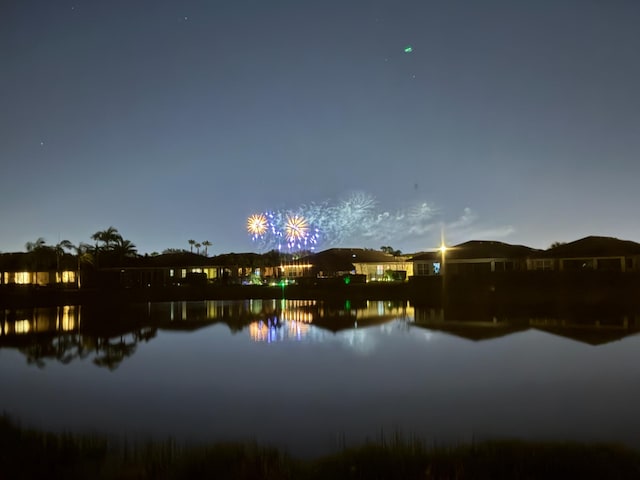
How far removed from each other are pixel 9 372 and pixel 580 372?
18.1 m

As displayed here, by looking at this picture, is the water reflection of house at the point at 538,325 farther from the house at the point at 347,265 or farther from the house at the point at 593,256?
the house at the point at 347,265

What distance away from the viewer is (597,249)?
49906mm

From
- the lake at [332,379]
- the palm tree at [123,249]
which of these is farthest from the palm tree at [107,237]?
the lake at [332,379]

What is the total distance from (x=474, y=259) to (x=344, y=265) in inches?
906

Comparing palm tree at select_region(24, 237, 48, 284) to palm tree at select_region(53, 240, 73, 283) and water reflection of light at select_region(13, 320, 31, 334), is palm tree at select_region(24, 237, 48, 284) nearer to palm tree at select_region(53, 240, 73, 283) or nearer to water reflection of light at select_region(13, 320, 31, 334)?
palm tree at select_region(53, 240, 73, 283)

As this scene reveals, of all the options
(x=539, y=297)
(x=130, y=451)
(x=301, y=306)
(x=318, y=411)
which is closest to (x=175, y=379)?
(x=318, y=411)

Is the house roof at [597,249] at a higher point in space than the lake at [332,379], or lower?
higher

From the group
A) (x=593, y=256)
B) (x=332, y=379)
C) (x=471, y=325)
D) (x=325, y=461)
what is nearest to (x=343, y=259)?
(x=593, y=256)

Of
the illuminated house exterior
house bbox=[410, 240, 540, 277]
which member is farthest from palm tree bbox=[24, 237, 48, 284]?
house bbox=[410, 240, 540, 277]

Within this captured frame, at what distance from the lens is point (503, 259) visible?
54.2 m

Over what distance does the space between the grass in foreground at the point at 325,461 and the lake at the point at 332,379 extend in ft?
3.50

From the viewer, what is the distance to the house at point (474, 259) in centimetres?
5475

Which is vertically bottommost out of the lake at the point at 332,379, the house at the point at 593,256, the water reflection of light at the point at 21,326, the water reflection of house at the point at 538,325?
the lake at the point at 332,379

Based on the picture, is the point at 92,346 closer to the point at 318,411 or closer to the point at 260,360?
the point at 260,360
